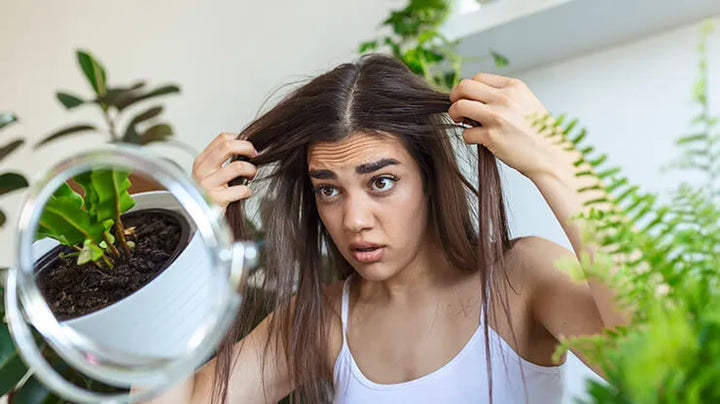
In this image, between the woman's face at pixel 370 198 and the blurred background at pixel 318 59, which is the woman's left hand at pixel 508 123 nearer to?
the woman's face at pixel 370 198

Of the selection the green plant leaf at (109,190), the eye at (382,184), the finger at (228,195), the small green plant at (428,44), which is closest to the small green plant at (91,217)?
the green plant leaf at (109,190)

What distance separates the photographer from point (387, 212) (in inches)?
35.2

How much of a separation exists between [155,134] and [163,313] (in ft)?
2.54

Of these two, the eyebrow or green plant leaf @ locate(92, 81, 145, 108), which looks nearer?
the eyebrow

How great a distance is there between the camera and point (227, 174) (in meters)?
0.94

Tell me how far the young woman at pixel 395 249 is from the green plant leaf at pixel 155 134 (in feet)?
0.90

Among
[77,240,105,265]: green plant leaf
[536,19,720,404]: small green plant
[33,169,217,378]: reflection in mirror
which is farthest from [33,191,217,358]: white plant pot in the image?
[536,19,720,404]: small green plant

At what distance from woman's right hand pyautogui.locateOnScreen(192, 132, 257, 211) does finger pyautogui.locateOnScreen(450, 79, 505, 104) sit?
12.9 inches

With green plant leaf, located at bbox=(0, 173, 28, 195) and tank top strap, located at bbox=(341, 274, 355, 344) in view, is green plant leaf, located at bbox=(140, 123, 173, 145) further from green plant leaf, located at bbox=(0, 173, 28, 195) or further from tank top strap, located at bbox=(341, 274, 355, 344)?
tank top strap, located at bbox=(341, 274, 355, 344)

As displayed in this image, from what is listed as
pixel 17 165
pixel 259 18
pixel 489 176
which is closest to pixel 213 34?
pixel 259 18

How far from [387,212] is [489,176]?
144mm

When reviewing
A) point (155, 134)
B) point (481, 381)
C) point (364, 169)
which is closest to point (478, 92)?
point (364, 169)

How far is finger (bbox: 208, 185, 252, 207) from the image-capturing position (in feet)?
3.05

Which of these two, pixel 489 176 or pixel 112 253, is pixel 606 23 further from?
pixel 112 253
